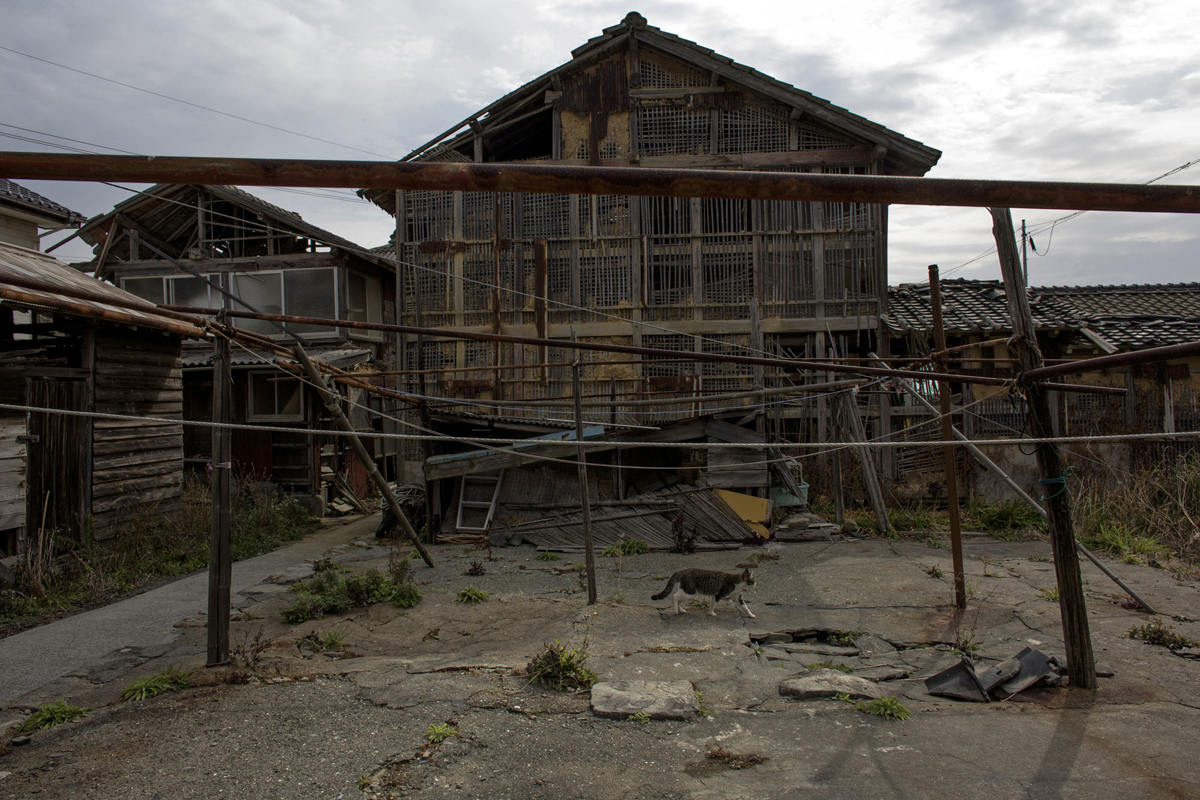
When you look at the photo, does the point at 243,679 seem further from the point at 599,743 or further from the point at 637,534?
the point at 637,534

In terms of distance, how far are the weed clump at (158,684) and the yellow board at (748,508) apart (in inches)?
299

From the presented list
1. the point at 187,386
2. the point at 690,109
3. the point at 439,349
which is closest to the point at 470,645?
the point at 439,349

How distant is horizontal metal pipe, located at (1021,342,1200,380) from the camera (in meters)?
3.21

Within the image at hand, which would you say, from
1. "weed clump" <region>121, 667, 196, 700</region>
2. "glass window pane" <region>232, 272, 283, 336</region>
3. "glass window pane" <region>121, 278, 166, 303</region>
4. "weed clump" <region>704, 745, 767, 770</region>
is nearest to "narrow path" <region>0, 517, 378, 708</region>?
"weed clump" <region>121, 667, 196, 700</region>

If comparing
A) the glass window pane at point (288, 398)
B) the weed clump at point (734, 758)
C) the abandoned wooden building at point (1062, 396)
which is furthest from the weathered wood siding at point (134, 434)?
the abandoned wooden building at point (1062, 396)

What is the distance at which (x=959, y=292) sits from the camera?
1469cm

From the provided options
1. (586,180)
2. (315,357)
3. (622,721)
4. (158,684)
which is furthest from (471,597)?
(315,357)

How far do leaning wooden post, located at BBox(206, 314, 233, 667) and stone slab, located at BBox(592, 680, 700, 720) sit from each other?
299cm

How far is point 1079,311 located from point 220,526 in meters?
15.7

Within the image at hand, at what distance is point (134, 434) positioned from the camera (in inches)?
375

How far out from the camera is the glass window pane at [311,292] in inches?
590

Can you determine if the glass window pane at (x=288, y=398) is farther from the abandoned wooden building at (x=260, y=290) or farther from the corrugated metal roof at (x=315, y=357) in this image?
the corrugated metal roof at (x=315, y=357)

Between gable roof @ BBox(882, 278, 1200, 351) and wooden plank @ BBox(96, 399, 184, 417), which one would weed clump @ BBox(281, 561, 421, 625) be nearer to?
wooden plank @ BBox(96, 399, 184, 417)

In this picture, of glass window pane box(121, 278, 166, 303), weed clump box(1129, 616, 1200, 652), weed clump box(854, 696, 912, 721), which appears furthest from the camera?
glass window pane box(121, 278, 166, 303)
